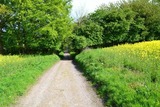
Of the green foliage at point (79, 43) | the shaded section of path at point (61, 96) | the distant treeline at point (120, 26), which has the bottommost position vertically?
the shaded section of path at point (61, 96)

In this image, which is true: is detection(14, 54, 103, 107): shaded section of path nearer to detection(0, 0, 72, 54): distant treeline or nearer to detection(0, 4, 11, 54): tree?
detection(0, 0, 72, 54): distant treeline

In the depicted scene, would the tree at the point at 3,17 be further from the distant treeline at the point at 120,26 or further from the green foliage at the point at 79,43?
→ the distant treeline at the point at 120,26

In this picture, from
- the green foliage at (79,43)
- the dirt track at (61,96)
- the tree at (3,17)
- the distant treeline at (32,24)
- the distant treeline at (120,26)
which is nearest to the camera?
the dirt track at (61,96)

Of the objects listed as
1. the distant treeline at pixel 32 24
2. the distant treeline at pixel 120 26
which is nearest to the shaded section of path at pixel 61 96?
the distant treeline at pixel 32 24

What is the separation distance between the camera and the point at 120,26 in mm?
57281

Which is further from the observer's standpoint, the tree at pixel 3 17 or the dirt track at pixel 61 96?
the tree at pixel 3 17

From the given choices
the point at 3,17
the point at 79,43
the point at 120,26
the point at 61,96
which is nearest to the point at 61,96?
the point at 61,96

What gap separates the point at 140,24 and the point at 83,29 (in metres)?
11.7

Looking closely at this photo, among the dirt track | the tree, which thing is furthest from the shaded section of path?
the tree

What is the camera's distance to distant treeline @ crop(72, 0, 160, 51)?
55719mm

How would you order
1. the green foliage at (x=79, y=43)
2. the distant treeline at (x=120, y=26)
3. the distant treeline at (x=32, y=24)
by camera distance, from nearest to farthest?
the distant treeline at (x=32, y=24), the green foliage at (x=79, y=43), the distant treeline at (x=120, y=26)

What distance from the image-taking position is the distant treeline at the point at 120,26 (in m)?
55.7

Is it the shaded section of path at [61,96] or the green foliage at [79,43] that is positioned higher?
the green foliage at [79,43]

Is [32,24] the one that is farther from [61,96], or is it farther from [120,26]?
[61,96]
